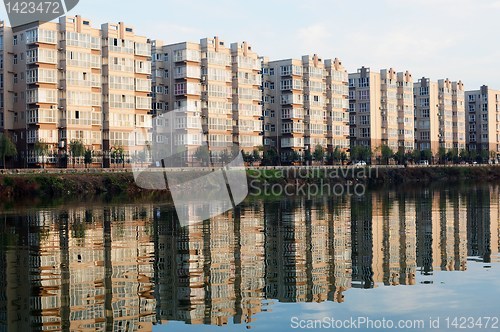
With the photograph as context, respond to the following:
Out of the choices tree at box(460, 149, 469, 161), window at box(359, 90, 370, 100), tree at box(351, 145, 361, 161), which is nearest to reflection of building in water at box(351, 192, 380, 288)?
tree at box(351, 145, 361, 161)

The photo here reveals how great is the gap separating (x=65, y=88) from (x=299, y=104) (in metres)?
59.5

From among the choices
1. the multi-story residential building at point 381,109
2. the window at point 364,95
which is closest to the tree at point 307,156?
the multi-story residential building at point 381,109

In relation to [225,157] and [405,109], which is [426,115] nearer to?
[405,109]

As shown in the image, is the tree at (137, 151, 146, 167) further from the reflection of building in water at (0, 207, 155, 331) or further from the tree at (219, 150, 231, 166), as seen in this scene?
the reflection of building in water at (0, 207, 155, 331)

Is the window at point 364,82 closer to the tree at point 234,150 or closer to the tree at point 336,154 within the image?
the tree at point 336,154

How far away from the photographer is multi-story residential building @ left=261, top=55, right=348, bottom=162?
134 metres

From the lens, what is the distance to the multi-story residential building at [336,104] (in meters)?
144

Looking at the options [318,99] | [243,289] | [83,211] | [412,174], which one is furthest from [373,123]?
[243,289]

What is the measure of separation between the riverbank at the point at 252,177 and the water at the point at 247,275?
38.3m

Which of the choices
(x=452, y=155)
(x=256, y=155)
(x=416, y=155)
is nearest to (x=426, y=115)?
(x=452, y=155)

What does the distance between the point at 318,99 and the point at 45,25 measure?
70.4 meters

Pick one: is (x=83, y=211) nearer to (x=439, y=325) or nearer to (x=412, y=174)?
(x=439, y=325)

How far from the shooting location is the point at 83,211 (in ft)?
152

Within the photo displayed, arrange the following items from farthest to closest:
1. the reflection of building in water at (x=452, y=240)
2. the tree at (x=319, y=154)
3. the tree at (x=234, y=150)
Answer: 1. the tree at (x=319, y=154)
2. the tree at (x=234, y=150)
3. the reflection of building in water at (x=452, y=240)
